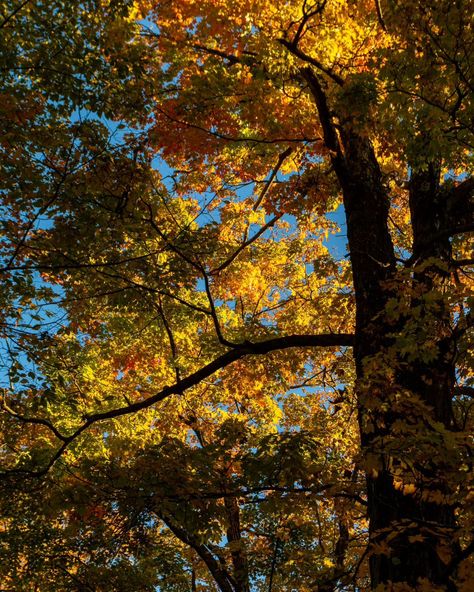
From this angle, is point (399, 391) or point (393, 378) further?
point (393, 378)

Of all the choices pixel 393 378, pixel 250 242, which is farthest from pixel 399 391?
pixel 250 242

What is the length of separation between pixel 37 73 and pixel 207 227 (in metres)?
3.07

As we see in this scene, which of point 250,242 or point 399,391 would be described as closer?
point 399,391

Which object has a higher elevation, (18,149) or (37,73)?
(37,73)

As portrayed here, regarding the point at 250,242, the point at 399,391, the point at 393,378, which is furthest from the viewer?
the point at 250,242

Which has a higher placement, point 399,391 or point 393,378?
point 393,378

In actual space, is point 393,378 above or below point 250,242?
below

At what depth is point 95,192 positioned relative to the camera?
595 centimetres

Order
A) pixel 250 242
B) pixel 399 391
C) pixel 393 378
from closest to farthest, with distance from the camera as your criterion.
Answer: pixel 399 391 < pixel 393 378 < pixel 250 242

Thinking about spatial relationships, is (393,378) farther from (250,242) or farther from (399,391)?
(250,242)

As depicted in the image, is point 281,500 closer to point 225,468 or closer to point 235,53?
A: point 225,468

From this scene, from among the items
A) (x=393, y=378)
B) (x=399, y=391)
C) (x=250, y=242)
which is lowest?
(x=399, y=391)

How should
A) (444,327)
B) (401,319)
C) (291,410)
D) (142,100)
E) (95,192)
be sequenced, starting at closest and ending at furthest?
(444,327) → (401,319) → (95,192) → (142,100) → (291,410)

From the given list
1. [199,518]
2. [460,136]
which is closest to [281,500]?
[199,518]
